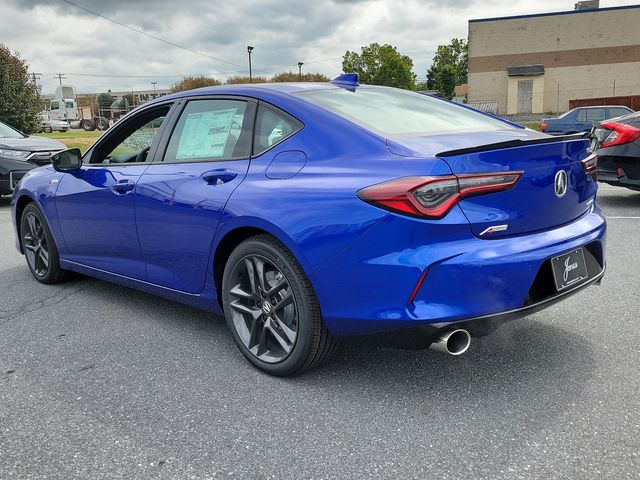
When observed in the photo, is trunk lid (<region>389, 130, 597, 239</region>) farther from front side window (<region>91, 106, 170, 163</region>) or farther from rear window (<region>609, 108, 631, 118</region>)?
rear window (<region>609, 108, 631, 118</region>)

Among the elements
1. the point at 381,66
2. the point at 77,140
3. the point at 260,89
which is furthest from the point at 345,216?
the point at 381,66

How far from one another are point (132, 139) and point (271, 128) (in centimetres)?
148

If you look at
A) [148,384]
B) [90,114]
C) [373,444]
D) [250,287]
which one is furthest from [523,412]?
[90,114]

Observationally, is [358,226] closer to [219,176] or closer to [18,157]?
[219,176]

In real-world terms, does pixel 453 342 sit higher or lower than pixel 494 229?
lower

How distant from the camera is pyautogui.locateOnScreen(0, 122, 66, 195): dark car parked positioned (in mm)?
9539

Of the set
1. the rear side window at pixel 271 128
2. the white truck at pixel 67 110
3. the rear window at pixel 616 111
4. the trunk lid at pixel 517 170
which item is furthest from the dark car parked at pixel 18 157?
the white truck at pixel 67 110

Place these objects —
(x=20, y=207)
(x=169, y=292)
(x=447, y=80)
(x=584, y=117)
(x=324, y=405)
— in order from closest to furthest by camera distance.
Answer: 1. (x=324, y=405)
2. (x=169, y=292)
3. (x=20, y=207)
4. (x=584, y=117)
5. (x=447, y=80)

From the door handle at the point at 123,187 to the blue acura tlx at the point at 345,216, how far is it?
0.04 feet

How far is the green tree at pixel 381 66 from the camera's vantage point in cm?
7525

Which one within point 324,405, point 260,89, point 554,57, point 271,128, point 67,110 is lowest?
point 324,405

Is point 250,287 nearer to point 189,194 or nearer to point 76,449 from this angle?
point 189,194

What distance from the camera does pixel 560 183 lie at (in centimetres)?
287

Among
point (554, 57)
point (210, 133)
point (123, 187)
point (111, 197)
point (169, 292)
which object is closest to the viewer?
point (210, 133)
